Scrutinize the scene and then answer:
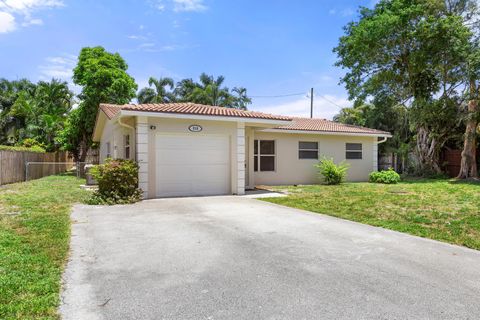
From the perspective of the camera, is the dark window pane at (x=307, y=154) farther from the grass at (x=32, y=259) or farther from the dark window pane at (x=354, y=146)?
the grass at (x=32, y=259)

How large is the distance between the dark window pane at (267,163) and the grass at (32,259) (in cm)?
910

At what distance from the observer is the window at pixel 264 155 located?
15547mm

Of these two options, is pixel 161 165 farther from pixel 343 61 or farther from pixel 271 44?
pixel 343 61

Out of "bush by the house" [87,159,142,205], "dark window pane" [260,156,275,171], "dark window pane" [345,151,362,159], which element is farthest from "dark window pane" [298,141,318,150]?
"bush by the house" [87,159,142,205]

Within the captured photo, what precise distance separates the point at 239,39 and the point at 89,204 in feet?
45.9

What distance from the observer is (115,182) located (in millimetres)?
9727

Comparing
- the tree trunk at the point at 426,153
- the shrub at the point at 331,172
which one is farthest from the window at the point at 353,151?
the tree trunk at the point at 426,153

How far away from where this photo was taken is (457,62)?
686 inches

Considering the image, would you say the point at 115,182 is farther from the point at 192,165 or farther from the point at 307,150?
the point at 307,150

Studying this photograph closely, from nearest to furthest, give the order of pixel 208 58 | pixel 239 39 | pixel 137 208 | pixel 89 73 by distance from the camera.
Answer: pixel 137 208, pixel 239 39, pixel 89 73, pixel 208 58

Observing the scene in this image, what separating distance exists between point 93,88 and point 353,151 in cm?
1661

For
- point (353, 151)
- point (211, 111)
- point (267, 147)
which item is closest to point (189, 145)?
point (211, 111)

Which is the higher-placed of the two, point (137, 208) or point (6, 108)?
point (6, 108)

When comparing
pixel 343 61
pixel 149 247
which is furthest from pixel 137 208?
pixel 343 61
